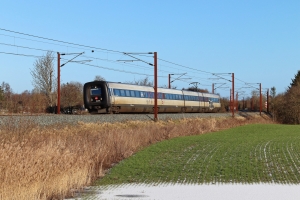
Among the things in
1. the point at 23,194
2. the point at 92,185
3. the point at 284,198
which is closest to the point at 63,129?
the point at 92,185

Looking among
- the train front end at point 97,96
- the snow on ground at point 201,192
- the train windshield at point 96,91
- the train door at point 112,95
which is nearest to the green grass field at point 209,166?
the snow on ground at point 201,192

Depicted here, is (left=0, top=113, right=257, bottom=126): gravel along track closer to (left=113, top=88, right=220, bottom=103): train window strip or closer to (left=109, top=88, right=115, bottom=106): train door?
(left=109, top=88, right=115, bottom=106): train door

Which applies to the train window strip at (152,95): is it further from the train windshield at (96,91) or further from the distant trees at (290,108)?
the distant trees at (290,108)

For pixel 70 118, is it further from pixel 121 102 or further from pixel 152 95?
pixel 152 95

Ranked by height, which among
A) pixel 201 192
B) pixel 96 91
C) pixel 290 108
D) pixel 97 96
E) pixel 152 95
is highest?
pixel 96 91

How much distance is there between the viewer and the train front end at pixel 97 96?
119ft

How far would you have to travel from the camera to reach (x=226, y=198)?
10.4 m

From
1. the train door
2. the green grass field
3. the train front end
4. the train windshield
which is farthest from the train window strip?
the green grass field

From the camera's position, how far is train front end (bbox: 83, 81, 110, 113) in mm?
36125

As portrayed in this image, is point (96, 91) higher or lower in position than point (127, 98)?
higher

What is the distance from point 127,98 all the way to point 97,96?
3.38 m

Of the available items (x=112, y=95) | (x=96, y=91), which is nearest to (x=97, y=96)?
(x=96, y=91)

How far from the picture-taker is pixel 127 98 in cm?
3897

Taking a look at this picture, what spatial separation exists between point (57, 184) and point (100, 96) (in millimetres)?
25339
